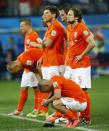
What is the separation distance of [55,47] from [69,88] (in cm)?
198

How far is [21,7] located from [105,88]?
765cm

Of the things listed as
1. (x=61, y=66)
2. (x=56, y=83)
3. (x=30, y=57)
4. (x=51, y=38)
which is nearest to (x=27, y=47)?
(x=30, y=57)

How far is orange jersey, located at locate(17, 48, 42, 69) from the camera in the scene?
627 inches

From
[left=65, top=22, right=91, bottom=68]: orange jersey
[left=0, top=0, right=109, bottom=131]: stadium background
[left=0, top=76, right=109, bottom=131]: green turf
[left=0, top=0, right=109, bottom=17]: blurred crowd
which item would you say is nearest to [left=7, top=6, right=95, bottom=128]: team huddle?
[left=65, top=22, right=91, bottom=68]: orange jersey

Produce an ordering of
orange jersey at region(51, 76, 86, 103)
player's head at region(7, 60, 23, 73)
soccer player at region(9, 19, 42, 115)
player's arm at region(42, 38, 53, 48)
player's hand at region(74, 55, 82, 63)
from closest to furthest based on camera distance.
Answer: orange jersey at region(51, 76, 86, 103), player's hand at region(74, 55, 82, 63), player's head at region(7, 60, 23, 73), player's arm at region(42, 38, 53, 48), soccer player at region(9, 19, 42, 115)

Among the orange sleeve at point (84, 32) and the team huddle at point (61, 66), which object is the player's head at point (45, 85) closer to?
the team huddle at point (61, 66)

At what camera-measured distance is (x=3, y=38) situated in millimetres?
30031

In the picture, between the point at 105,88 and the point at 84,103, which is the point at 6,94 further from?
the point at 84,103

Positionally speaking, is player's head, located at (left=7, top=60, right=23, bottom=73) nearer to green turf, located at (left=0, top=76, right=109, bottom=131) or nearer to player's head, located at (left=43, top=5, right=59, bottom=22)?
green turf, located at (left=0, top=76, right=109, bottom=131)

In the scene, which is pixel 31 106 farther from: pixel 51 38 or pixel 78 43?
pixel 78 43

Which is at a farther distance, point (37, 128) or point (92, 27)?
point (92, 27)

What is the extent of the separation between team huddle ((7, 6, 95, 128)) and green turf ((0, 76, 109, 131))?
1.26ft

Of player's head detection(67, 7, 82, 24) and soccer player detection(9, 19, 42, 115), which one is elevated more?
player's head detection(67, 7, 82, 24)

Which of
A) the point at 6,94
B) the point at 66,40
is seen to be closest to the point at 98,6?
the point at 6,94
